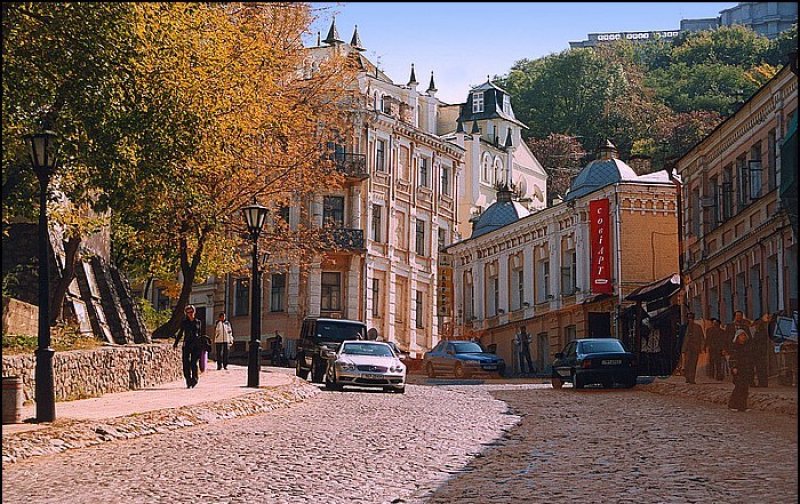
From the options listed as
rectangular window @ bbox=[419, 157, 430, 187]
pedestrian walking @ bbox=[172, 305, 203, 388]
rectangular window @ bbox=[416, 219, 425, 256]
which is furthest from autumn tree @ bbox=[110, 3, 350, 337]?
rectangular window @ bbox=[419, 157, 430, 187]

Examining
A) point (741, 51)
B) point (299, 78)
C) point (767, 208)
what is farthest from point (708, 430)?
point (299, 78)

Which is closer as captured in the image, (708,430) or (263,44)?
(708,430)

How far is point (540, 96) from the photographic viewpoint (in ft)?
77.4

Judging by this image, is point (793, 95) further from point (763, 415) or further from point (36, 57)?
point (36, 57)

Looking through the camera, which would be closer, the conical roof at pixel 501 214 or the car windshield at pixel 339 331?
the car windshield at pixel 339 331

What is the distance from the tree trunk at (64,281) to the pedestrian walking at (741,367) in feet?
73.3

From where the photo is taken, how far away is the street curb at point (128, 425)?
50.8 feet

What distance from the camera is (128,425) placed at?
18.1 meters

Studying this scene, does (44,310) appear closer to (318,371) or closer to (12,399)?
(12,399)

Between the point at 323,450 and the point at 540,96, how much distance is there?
9.92 m

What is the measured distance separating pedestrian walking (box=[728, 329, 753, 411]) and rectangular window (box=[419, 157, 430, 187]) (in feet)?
208

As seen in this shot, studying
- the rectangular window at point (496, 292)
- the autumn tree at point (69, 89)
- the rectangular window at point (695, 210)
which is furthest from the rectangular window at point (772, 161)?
the rectangular window at point (496, 292)

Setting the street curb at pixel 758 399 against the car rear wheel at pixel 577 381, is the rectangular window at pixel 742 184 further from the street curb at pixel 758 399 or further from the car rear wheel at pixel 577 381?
the car rear wheel at pixel 577 381

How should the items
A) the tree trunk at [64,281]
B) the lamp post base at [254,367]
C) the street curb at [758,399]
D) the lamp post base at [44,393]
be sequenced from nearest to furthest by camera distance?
the street curb at [758,399], the lamp post base at [44,393], the tree trunk at [64,281], the lamp post base at [254,367]
